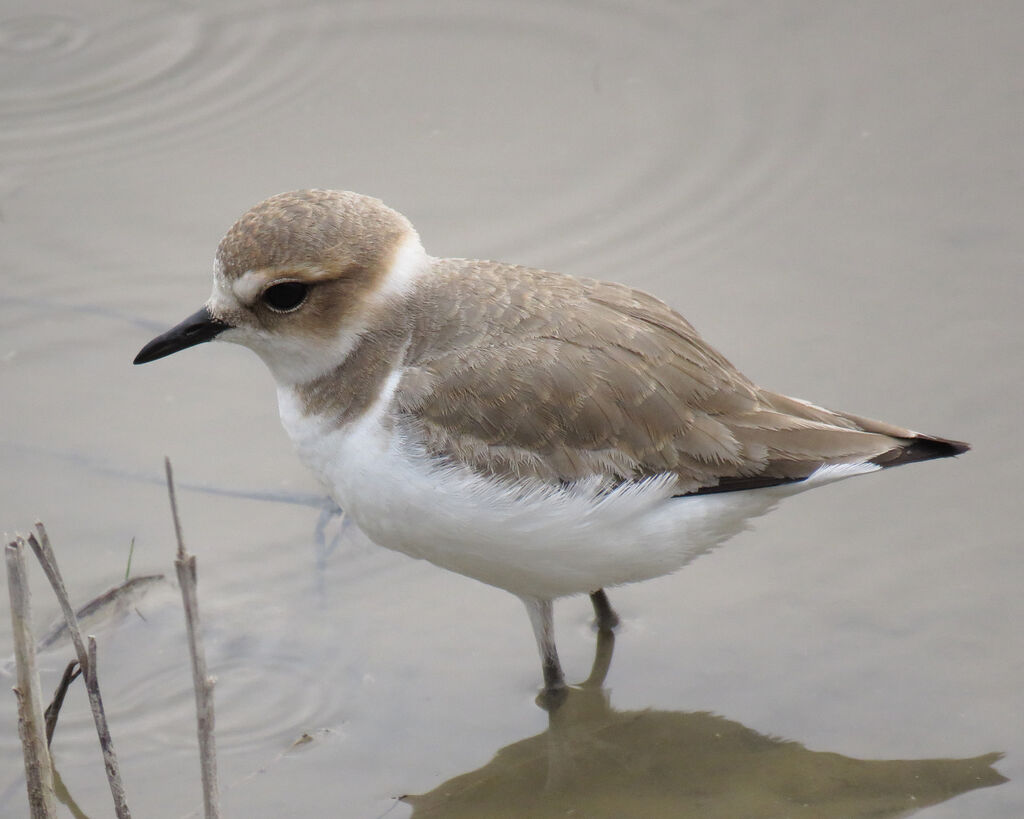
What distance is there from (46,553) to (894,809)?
295 centimetres

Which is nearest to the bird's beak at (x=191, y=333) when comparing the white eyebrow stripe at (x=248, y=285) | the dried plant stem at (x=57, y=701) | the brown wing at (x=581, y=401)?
the white eyebrow stripe at (x=248, y=285)

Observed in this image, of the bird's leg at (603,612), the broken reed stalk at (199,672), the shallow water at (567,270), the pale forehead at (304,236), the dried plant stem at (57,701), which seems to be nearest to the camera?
the broken reed stalk at (199,672)

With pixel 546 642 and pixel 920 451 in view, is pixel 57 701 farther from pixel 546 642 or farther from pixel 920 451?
pixel 920 451

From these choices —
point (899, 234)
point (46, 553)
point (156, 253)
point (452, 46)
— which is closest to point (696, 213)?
point (899, 234)

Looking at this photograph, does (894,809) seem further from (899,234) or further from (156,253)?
(156,253)

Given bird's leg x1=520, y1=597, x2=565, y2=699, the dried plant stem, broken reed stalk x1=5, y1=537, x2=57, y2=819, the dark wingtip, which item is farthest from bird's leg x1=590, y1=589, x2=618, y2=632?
broken reed stalk x1=5, y1=537, x2=57, y2=819

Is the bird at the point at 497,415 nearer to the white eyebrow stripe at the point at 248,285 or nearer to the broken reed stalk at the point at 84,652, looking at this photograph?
the white eyebrow stripe at the point at 248,285

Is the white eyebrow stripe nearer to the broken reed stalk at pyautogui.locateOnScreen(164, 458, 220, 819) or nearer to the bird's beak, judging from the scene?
the bird's beak

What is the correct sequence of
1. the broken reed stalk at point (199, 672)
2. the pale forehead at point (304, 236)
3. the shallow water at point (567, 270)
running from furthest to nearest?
the shallow water at point (567, 270), the pale forehead at point (304, 236), the broken reed stalk at point (199, 672)

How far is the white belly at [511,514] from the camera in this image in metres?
4.68

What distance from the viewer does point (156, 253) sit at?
305 inches

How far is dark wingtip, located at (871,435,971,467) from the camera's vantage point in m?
4.94

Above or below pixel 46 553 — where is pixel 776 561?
below

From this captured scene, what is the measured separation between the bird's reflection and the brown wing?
3.34ft
